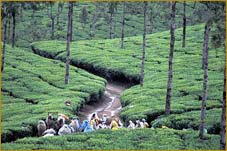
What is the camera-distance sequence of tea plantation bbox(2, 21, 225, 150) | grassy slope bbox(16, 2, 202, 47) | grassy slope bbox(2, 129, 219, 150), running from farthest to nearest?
grassy slope bbox(16, 2, 202, 47) < tea plantation bbox(2, 21, 225, 150) < grassy slope bbox(2, 129, 219, 150)

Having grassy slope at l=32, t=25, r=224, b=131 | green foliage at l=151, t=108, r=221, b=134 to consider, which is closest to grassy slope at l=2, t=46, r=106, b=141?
grassy slope at l=32, t=25, r=224, b=131

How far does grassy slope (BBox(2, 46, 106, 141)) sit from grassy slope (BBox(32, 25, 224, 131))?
14.7 feet

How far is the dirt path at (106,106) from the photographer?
40.2 meters

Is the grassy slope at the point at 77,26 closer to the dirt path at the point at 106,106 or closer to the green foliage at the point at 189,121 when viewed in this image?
the dirt path at the point at 106,106

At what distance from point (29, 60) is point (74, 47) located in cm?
1911

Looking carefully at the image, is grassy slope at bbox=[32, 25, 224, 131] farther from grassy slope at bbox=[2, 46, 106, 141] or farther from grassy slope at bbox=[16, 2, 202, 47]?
grassy slope at bbox=[16, 2, 202, 47]

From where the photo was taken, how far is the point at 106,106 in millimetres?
44219

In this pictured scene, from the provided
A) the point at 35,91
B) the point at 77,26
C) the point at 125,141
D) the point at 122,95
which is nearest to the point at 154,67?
the point at 122,95

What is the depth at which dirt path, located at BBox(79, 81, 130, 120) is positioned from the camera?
132 ft

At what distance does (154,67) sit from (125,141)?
35138 millimetres

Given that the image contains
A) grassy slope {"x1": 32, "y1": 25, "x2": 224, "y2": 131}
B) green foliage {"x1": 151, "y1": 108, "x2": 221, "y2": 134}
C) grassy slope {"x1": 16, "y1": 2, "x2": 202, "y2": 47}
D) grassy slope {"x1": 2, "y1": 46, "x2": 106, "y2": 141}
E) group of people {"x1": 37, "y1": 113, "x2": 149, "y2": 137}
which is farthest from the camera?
grassy slope {"x1": 16, "y1": 2, "x2": 202, "y2": 47}

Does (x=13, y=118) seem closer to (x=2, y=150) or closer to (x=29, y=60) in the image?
(x=2, y=150)

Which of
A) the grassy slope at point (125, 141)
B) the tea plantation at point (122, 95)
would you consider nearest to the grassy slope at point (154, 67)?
the tea plantation at point (122, 95)

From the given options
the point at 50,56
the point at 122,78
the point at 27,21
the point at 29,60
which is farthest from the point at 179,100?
the point at 27,21
